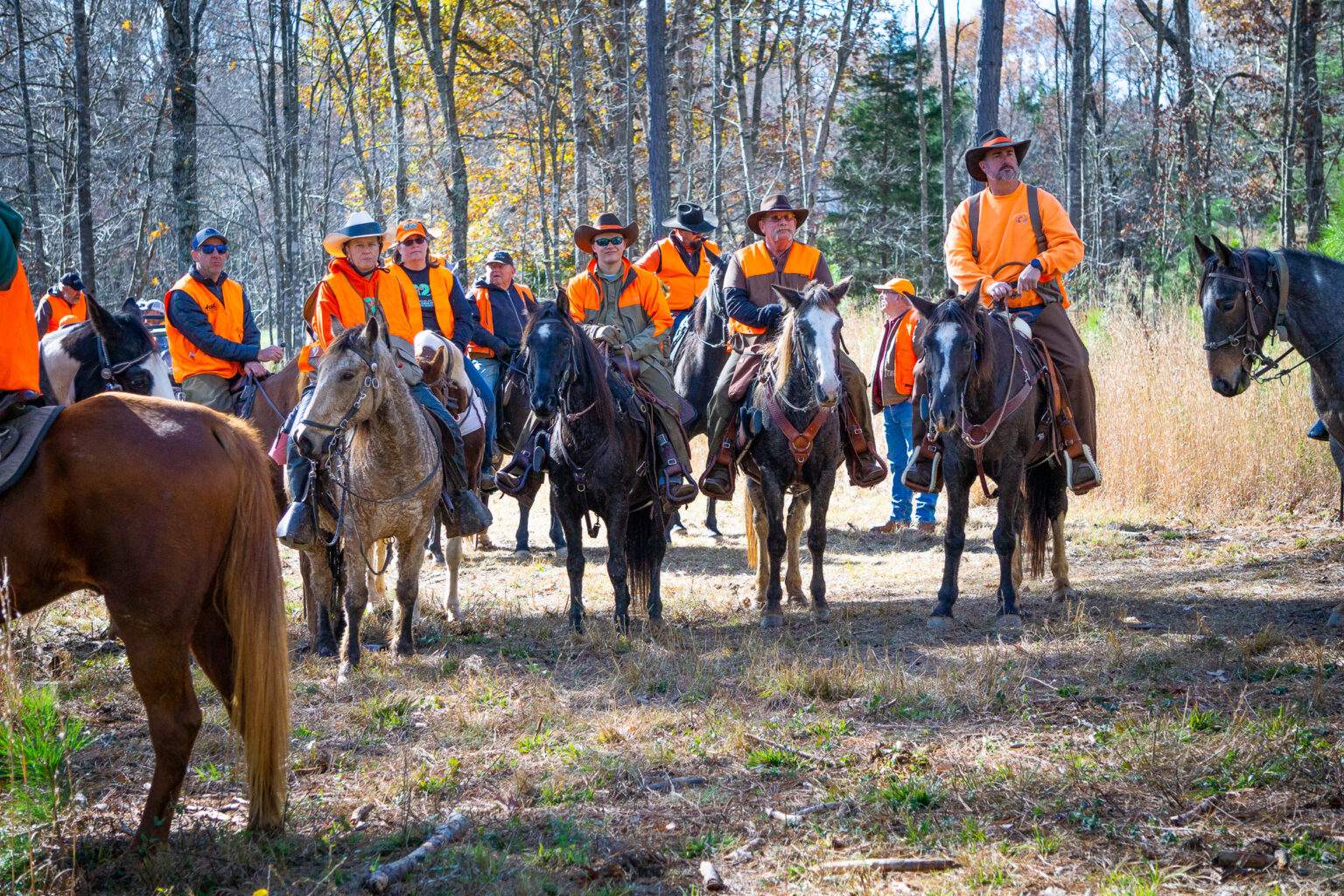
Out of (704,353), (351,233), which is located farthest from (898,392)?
(351,233)

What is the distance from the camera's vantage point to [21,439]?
12.2 ft

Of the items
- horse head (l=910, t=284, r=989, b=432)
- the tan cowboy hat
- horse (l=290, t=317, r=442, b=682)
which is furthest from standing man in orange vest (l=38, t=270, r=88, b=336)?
horse head (l=910, t=284, r=989, b=432)

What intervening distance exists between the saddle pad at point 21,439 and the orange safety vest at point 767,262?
17.8 ft

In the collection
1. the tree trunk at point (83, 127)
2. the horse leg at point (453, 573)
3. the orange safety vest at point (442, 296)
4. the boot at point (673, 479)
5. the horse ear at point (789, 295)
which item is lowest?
the horse leg at point (453, 573)

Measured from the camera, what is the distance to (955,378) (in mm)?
6469

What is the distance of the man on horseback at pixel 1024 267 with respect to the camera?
291 inches

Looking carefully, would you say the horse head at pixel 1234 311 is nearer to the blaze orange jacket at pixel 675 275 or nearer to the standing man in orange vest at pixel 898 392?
the standing man in orange vest at pixel 898 392

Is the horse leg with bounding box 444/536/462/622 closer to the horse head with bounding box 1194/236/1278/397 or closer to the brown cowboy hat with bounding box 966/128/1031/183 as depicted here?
the brown cowboy hat with bounding box 966/128/1031/183

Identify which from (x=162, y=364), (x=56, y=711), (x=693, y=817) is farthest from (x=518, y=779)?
(x=162, y=364)

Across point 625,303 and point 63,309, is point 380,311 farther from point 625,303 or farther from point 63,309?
point 63,309

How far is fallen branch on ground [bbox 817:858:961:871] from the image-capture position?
11.7 feet

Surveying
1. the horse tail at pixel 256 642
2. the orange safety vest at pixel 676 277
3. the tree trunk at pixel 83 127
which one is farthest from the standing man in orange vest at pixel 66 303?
the horse tail at pixel 256 642

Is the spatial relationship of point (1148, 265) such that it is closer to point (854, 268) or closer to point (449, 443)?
point (854, 268)

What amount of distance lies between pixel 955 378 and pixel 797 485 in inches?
69.7
